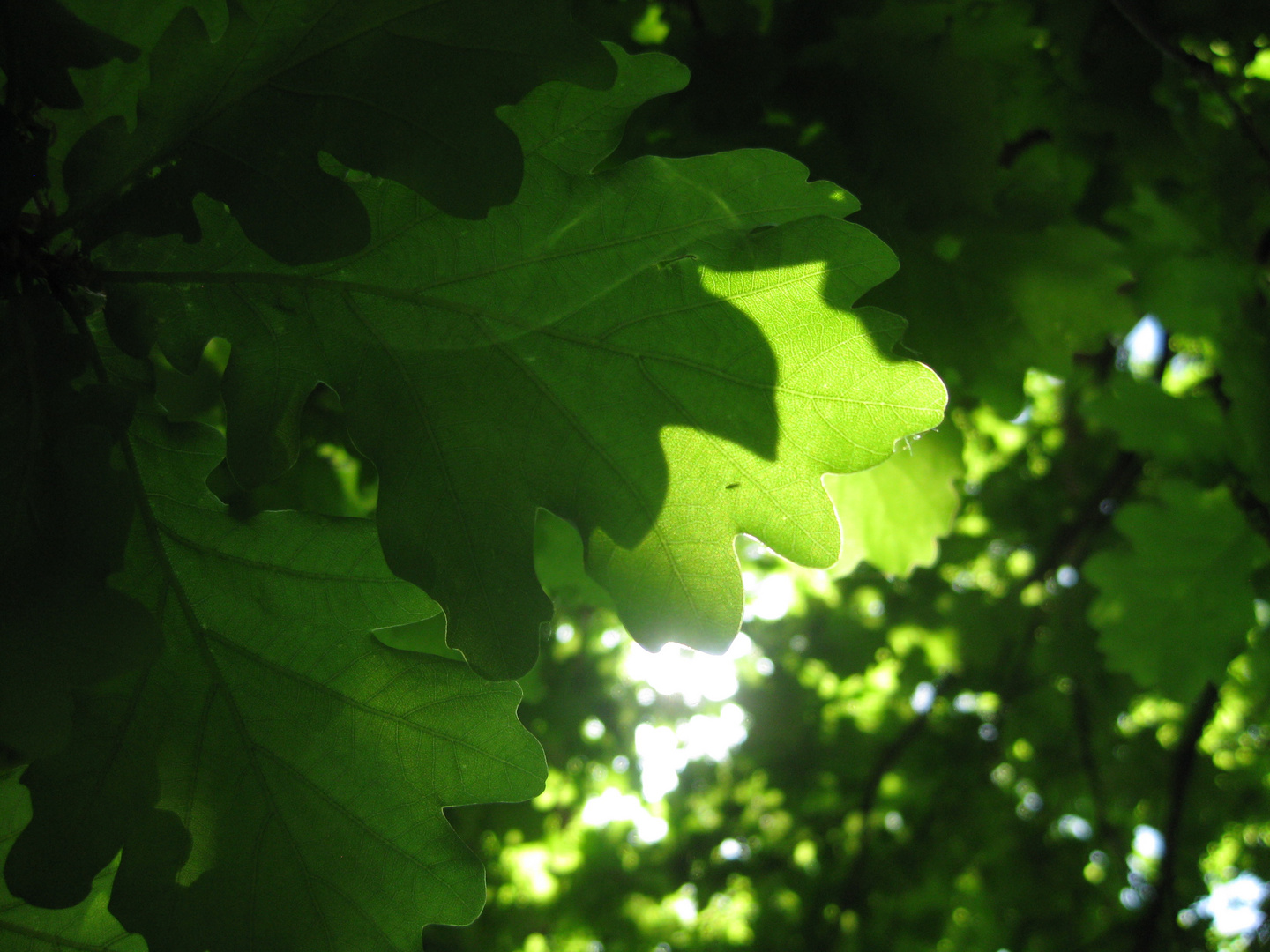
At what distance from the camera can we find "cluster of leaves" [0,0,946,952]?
3.56 feet

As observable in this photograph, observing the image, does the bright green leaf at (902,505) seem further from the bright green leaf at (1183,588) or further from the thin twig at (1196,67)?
the thin twig at (1196,67)

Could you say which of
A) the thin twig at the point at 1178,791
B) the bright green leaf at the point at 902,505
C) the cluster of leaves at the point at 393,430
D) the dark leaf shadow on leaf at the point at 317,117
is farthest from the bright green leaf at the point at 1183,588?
the dark leaf shadow on leaf at the point at 317,117

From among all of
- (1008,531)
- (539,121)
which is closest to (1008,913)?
(1008,531)

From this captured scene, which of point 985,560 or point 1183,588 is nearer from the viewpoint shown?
point 1183,588

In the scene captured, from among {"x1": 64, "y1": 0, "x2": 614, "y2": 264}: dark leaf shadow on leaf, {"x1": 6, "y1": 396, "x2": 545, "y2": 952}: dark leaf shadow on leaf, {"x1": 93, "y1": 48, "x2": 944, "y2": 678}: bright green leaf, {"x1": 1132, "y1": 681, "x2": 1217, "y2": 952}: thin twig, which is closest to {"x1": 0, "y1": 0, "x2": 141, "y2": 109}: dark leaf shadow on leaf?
{"x1": 64, "y1": 0, "x2": 614, "y2": 264}: dark leaf shadow on leaf

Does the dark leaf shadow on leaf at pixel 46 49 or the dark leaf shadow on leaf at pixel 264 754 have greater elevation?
the dark leaf shadow on leaf at pixel 46 49

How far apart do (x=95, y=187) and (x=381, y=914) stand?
985mm

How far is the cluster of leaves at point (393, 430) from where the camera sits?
1.08m

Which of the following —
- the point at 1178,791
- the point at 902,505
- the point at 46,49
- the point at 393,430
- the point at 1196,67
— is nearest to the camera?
the point at 46,49

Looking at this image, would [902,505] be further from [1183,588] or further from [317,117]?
[317,117]

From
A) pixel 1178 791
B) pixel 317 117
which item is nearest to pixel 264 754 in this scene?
pixel 317 117

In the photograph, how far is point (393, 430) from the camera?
117 cm

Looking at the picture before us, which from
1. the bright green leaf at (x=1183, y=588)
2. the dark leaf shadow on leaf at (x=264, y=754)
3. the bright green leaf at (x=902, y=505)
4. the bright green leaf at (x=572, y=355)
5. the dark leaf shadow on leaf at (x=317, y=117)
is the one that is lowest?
the bright green leaf at (x=1183, y=588)

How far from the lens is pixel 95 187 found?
105 centimetres
